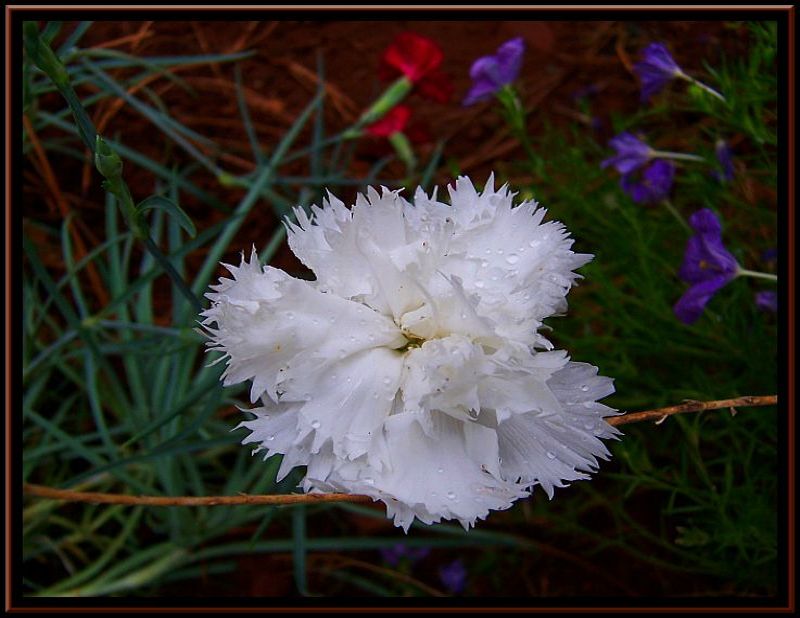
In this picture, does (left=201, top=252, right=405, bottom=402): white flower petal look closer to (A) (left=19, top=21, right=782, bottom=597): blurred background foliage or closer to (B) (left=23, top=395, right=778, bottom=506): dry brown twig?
(B) (left=23, top=395, right=778, bottom=506): dry brown twig

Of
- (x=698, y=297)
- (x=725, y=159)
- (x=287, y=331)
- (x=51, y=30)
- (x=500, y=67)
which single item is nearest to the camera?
(x=287, y=331)

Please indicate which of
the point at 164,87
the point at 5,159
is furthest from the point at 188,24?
the point at 5,159

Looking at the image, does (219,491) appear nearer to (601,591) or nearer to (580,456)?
(601,591)

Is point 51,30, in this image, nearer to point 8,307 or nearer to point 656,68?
point 8,307

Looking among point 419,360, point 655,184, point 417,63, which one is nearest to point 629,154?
point 655,184

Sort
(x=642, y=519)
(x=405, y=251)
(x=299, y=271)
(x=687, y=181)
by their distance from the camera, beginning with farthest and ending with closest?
(x=299, y=271)
(x=642, y=519)
(x=687, y=181)
(x=405, y=251)

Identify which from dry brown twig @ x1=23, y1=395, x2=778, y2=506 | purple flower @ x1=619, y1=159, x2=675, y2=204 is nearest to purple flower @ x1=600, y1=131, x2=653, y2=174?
purple flower @ x1=619, y1=159, x2=675, y2=204
